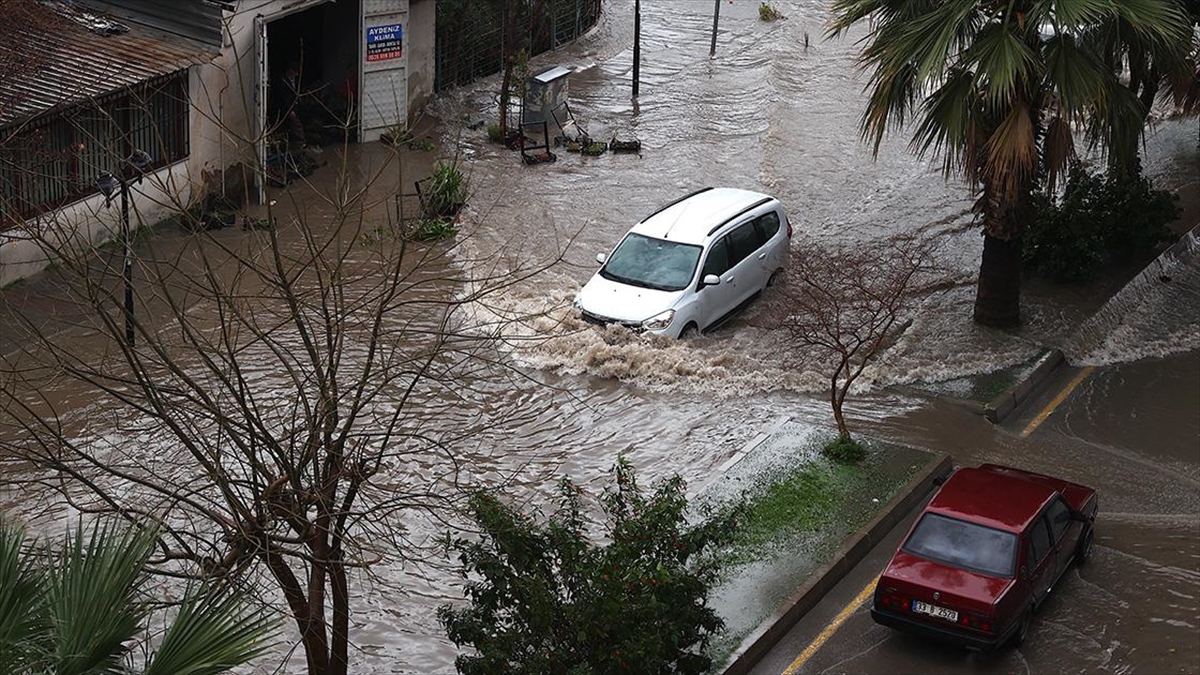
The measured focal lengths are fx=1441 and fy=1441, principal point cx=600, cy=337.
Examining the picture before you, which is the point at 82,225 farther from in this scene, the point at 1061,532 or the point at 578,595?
the point at 1061,532

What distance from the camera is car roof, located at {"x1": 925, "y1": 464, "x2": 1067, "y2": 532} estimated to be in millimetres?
12648

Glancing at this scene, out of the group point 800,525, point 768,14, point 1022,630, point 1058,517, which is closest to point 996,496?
point 1058,517

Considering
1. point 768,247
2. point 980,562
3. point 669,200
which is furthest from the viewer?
point 669,200

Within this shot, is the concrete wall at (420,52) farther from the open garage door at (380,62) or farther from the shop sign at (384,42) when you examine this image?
the shop sign at (384,42)

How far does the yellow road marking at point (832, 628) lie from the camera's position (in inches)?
481

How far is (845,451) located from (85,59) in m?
11.9

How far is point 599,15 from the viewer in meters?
36.9

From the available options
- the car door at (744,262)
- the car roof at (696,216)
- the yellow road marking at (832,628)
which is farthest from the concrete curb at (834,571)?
Answer: the car roof at (696,216)

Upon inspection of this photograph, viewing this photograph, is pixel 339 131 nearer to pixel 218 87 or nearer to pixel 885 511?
pixel 218 87

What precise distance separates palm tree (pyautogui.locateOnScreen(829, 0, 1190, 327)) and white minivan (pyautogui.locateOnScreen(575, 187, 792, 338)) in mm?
2763

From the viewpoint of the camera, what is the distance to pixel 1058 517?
42.9 feet

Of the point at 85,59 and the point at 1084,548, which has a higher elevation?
the point at 85,59

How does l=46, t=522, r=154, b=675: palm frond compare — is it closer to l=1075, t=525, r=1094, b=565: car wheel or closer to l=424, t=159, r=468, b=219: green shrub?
l=1075, t=525, r=1094, b=565: car wheel

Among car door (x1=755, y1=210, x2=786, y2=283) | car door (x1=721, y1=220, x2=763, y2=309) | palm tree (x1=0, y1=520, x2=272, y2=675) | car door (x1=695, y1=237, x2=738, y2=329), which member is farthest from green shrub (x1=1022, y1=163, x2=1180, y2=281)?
palm tree (x1=0, y1=520, x2=272, y2=675)
